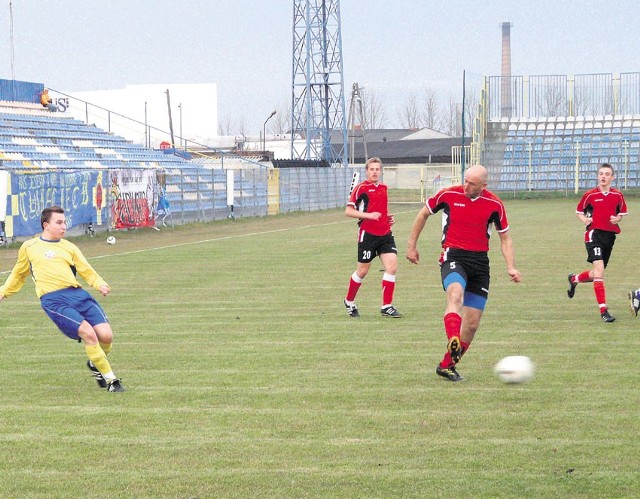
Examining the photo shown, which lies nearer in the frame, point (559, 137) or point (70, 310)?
point (70, 310)

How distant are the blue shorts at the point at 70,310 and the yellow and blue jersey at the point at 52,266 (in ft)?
0.24

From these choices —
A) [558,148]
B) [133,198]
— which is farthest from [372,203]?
[558,148]

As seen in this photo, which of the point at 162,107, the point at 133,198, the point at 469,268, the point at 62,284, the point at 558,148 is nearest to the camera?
the point at 62,284

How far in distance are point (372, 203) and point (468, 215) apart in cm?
449

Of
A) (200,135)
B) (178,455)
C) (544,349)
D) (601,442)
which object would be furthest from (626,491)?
(200,135)

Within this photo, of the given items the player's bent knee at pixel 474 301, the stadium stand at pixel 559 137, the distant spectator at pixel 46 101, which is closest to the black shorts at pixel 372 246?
the player's bent knee at pixel 474 301

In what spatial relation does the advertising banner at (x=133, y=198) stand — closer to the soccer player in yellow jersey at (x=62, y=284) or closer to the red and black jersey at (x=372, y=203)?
the red and black jersey at (x=372, y=203)

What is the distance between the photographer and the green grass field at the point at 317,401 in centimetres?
621

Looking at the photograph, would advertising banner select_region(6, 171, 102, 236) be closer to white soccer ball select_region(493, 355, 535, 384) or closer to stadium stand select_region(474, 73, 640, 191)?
white soccer ball select_region(493, 355, 535, 384)

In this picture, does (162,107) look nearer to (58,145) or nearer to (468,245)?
(58,145)

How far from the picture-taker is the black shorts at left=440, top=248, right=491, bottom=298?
947 centimetres

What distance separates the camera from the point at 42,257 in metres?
9.24

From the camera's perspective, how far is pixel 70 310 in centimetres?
906

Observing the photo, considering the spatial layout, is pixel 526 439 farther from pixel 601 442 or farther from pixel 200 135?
pixel 200 135
